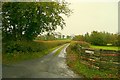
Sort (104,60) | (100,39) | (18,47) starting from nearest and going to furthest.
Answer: (104,60)
(18,47)
(100,39)

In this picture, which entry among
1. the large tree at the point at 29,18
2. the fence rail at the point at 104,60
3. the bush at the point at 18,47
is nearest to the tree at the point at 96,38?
the large tree at the point at 29,18

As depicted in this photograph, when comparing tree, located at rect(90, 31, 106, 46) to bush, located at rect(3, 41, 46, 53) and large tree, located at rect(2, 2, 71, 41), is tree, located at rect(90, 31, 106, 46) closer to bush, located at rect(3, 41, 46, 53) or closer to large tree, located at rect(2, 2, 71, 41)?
large tree, located at rect(2, 2, 71, 41)

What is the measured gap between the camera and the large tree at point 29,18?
72.1 ft

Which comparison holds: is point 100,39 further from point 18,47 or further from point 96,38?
point 18,47

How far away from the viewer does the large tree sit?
72.1ft

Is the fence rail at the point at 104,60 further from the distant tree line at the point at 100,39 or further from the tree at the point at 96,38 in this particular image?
the tree at the point at 96,38

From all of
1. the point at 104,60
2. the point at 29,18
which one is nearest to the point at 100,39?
the point at 29,18

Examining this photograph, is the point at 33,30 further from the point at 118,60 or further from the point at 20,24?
the point at 118,60

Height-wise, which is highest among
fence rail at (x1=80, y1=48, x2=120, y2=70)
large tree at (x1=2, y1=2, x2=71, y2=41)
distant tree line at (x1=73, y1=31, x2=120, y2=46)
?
large tree at (x1=2, y1=2, x2=71, y2=41)

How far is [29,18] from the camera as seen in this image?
23.4m

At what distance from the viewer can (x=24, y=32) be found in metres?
25.0

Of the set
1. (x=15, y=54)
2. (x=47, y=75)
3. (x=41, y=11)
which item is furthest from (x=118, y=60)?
(x=41, y=11)

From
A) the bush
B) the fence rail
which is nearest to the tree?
→ the bush

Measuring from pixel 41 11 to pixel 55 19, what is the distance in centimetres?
261
